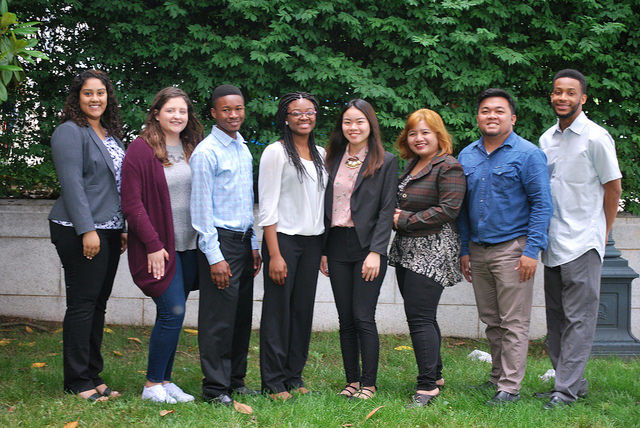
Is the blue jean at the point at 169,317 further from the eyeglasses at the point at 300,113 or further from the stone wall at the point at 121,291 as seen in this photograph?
the stone wall at the point at 121,291

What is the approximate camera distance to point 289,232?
384cm

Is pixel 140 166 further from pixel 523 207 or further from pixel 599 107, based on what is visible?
pixel 599 107

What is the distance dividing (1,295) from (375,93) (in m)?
4.62

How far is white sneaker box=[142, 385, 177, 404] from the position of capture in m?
3.83

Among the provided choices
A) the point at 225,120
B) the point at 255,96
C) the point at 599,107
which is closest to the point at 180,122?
the point at 225,120

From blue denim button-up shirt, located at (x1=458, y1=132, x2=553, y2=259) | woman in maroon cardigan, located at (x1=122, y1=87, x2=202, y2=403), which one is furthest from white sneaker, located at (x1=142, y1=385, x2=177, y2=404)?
blue denim button-up shirt, located at (x1=458, y1=132, x2=553, y2=259)

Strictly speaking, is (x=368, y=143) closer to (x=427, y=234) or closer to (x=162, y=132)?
(x=427, y=234)

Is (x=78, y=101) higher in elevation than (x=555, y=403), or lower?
higher

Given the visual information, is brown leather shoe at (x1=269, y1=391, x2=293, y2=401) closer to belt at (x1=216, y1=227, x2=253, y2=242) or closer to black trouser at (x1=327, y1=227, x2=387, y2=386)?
black trouser at (x1=327, y1=227, x2=387, y2=386)

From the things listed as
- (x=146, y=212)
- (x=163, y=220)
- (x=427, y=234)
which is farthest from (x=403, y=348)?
(x=146, y=212)

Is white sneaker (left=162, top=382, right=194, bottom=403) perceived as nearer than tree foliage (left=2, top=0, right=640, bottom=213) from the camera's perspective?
Yes

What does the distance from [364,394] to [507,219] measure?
5.08 feet

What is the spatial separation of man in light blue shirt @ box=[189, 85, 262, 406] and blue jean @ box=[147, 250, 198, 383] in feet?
0.49

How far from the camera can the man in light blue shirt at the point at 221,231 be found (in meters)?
3.66
